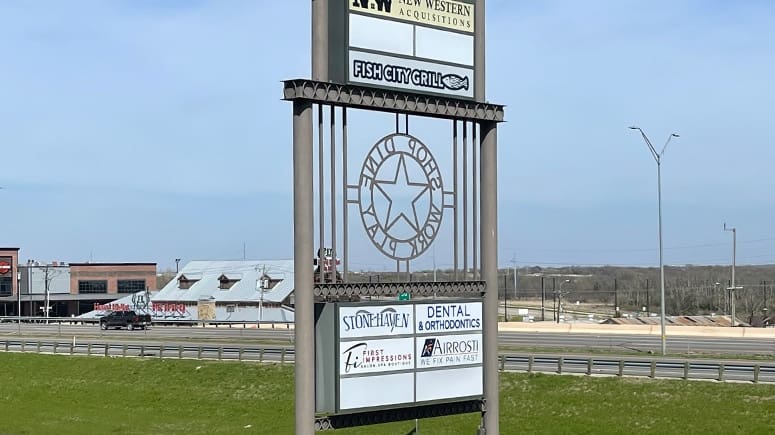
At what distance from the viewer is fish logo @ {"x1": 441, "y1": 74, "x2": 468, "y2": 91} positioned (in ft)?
64.4

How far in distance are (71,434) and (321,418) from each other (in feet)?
78.0

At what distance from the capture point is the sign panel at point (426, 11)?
18484 millimetres

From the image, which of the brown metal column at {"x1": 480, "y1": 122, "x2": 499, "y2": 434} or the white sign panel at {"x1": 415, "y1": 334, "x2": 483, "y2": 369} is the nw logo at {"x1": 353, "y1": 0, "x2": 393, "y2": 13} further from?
the white sign panel at {"x1": 415, "y1": 334, "x2": 483, "y2": 369}

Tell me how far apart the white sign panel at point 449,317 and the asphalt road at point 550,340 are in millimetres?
32027

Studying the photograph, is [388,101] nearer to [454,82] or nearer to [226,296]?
[454,82]

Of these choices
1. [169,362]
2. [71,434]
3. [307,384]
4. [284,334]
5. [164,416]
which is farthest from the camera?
[284,334]

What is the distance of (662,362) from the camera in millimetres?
40906

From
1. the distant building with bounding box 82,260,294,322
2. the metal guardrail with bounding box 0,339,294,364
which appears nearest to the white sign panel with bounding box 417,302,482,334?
the metal guardrail with bounding box 0,339,294,364

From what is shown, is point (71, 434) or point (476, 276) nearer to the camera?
point (476, 276)

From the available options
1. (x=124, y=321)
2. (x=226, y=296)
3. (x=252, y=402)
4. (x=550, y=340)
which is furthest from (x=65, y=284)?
(x=252, y=402)

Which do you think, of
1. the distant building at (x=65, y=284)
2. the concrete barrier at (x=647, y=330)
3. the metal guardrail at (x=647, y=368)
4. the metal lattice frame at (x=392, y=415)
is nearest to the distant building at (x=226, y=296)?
the distant building at (x=65, y=284)

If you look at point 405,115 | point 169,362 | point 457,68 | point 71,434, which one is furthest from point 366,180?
point 169,362

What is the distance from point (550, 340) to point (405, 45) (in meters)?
43.3

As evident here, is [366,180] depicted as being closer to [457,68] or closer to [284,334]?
[457,68]
